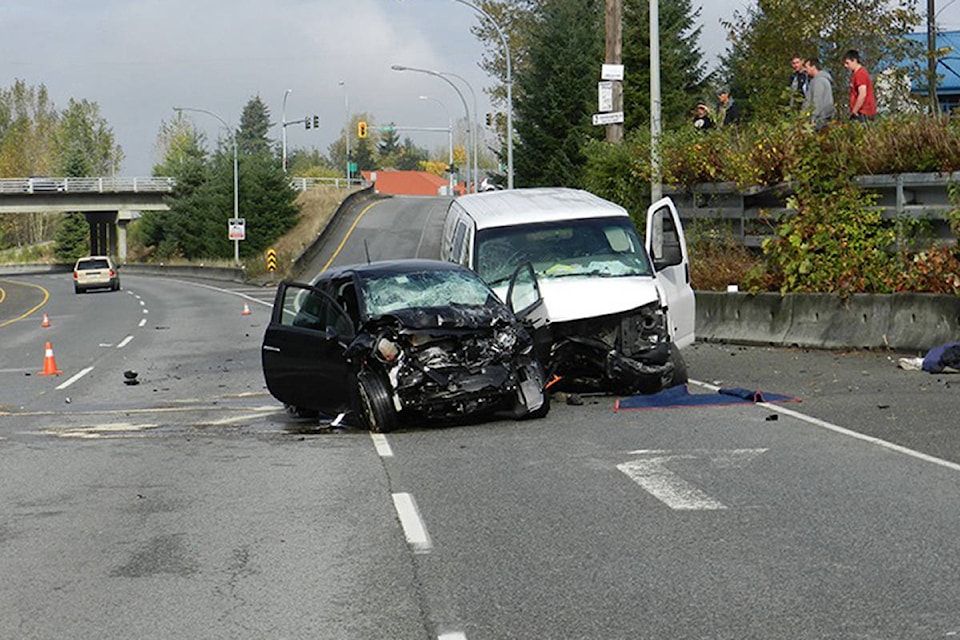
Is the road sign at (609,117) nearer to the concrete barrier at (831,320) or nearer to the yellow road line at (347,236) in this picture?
the concrete barrier at (831,320)

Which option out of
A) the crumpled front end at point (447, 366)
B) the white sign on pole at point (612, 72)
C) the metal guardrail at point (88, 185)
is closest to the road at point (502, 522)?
the crumpled front end at point (447, 366)

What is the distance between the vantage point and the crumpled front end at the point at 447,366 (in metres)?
12.9

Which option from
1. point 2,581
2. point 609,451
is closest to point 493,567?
point 2,581

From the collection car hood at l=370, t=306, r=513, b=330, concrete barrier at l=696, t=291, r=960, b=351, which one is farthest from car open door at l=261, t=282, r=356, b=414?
concrete barrier at l=696, t=291, r=960, b=351

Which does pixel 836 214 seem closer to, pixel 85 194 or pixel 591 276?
pixel 591 276

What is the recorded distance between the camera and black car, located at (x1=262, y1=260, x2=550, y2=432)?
42.4 feet

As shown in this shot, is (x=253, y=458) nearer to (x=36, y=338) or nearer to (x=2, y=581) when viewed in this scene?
(x=2, y=581)

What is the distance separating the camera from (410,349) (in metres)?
12.9

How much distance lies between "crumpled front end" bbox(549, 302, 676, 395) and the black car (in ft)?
1.64

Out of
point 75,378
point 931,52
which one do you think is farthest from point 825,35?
point 75,378

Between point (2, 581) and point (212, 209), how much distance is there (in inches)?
3816

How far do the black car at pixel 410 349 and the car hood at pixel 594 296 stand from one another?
0.21 m

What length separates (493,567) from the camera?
7348mm

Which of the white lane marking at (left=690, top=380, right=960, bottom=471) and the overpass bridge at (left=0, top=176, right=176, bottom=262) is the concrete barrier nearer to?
the white lane marking at (left=690, top=380, right=960, bottom=471)
